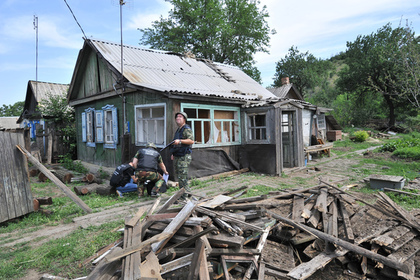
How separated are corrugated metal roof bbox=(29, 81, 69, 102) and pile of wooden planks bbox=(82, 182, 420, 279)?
1898 cm

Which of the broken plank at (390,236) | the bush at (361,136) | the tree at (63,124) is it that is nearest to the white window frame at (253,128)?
the broken plank at (390,236)

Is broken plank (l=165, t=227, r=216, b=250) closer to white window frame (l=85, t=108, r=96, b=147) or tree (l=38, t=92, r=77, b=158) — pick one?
white window frame (l=85, t=108, r=96, b=147)

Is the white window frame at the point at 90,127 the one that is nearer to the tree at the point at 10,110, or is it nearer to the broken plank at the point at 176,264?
the broken plank at the point at 176,264

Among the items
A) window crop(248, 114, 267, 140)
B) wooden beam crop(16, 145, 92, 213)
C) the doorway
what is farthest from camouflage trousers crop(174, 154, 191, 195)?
the doorway

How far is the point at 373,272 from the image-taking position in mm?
3158

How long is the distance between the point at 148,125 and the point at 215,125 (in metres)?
2.36

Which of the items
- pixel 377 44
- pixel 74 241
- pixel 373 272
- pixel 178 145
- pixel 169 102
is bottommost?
pixel 373 272

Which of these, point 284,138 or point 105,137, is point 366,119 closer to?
point 284,138

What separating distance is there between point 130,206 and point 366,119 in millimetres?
31809

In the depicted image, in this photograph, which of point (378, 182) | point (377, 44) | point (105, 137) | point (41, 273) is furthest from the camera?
point (377, 44)

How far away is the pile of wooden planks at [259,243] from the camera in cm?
273

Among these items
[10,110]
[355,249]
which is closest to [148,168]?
[355,249]

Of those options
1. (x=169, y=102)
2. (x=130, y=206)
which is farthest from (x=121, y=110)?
(x=130, y=206)

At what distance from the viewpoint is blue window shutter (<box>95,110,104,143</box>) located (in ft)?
34.3
